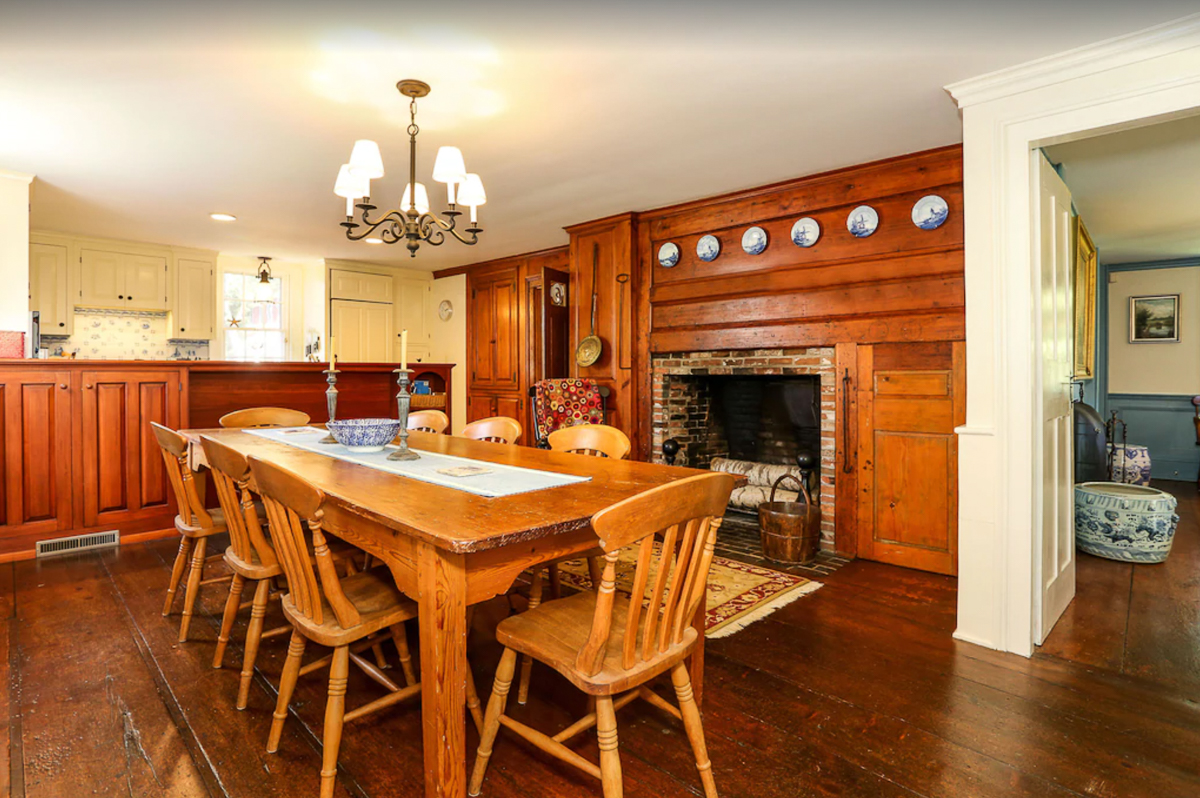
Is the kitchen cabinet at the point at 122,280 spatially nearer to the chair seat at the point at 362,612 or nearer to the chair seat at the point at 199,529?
the chair seat at the point at 199,529

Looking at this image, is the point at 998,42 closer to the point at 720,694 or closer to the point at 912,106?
the point at 912,106

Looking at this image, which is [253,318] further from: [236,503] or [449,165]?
[236,503]

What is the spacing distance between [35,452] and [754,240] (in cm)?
466

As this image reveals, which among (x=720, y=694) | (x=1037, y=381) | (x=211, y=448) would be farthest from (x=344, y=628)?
(x=1037, y=381)

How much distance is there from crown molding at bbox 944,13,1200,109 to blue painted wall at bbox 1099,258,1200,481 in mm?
4971

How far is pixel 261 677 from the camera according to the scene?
2182mm

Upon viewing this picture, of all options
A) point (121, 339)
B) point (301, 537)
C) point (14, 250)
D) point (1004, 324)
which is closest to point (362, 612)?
point (301, 537)

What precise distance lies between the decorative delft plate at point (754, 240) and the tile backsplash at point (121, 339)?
572 cm

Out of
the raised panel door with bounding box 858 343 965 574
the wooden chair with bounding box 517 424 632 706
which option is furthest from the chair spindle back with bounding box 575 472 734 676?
the raised panel door with bounding box 858 343 965 574

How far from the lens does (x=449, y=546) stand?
1202 mm

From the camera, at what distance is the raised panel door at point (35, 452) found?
356 cm

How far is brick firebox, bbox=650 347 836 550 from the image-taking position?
12.6ft

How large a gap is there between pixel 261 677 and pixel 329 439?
1091 mm

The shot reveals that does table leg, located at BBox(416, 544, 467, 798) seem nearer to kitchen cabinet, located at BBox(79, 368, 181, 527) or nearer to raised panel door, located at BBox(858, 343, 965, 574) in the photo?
raised panel door, located at BBox(858, 343, 965, 574)
